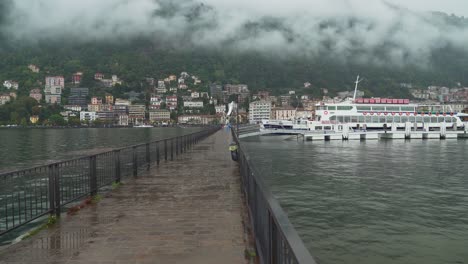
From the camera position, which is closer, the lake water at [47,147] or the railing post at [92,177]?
the railing post at [92,177]

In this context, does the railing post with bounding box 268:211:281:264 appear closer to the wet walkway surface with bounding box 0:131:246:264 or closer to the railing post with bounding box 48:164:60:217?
the wet walkway surface with bounding box 0:131:246:264

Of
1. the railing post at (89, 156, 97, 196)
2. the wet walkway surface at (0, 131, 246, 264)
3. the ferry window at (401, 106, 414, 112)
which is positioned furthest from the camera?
the ferry window at (401, 106, 414, 112)

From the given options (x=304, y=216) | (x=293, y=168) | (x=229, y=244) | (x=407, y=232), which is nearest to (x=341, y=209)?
(x=304, y=216)

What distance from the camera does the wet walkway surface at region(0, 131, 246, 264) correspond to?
523 cm

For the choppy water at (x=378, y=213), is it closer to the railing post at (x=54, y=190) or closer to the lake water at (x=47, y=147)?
the railing post at (x=54, y=190)

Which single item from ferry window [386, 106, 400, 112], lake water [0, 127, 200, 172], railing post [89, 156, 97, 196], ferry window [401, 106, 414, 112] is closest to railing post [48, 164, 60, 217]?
railing post [89, 156, 97, 196]

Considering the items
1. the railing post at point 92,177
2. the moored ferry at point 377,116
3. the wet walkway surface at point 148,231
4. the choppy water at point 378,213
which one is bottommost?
the choppy water at point 378,213

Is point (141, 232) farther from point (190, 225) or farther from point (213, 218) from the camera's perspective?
point (213, 218)

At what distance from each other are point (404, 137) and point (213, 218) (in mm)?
62271

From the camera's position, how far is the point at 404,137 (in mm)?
62719

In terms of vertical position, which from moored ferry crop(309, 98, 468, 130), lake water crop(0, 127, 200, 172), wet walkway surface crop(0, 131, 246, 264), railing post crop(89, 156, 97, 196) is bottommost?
lake water crop(0, 127, 200, 172)

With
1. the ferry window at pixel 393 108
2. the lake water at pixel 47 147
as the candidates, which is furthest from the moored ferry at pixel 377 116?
the lake water at pixel 47 147

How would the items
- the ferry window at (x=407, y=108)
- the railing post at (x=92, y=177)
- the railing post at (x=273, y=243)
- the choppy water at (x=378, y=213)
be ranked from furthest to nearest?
1. the ferry window at (x=407, y=108)
2. the railing post at (x=92, y=177)
3. the choppy water at (x=378, y=213)
4. the railing post at (x=273, y=243)

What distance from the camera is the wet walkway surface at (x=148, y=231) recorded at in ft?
17.1
